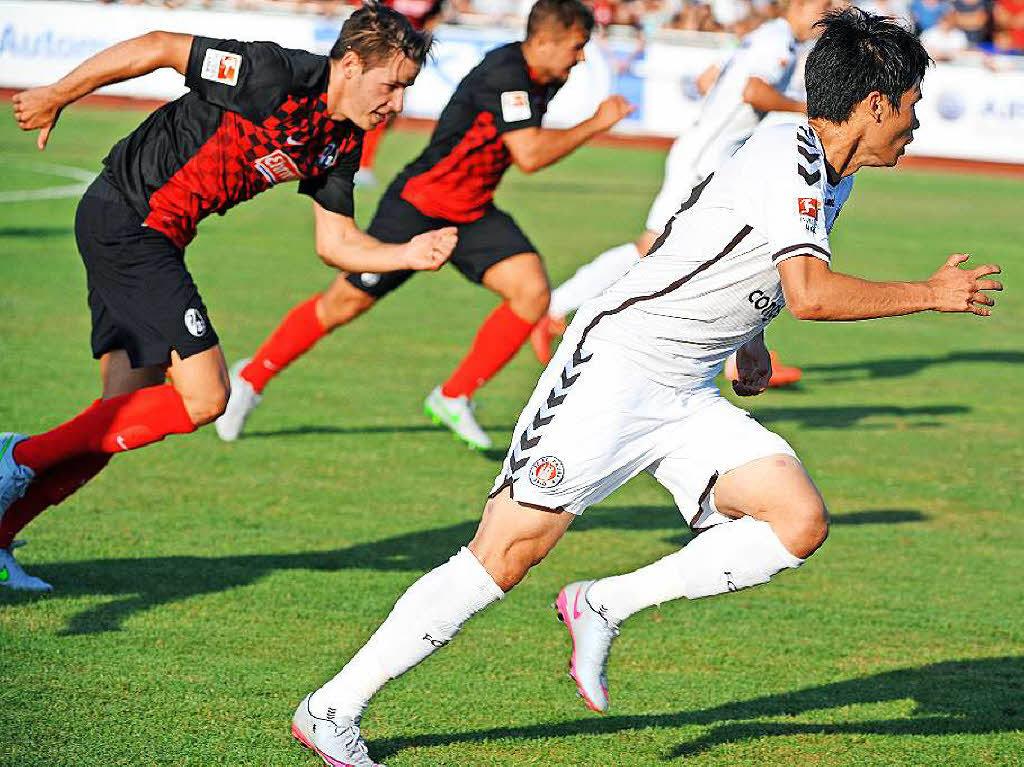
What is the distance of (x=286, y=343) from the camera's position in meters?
8.33

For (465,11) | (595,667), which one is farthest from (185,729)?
(465,11)

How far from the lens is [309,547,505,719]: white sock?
4020 millimetres

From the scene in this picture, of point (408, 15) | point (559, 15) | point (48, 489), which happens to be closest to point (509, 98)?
point (559, 15)

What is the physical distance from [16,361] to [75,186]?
823cm

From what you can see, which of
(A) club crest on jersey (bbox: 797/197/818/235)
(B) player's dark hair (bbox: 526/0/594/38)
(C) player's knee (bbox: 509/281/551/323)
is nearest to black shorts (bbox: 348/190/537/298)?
(C) player's knee (bbox: 509/281/551/323)

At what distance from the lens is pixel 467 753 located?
170 inches

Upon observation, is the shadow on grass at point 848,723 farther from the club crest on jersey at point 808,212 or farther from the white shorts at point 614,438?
the club crest on jersey at point 808,212

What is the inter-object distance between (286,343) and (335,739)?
4531 millimetres

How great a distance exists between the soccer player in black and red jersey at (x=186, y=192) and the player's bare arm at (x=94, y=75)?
14 millimetres

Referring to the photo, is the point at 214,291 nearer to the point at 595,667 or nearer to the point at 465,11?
the point at 595,667

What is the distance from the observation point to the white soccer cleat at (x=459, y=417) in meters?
8.16

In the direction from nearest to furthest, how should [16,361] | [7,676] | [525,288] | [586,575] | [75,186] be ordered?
[7,676] → [586,575] → [525,288] → [16,361] → [75,186]

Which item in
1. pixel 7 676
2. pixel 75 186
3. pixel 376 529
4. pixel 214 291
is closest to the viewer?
pixel 7 676

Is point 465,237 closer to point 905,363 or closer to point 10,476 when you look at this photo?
point 10,476
